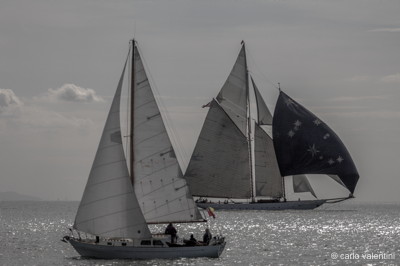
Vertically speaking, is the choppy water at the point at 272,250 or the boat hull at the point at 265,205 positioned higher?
the boat hull at the point at 265,205

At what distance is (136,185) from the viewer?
192 feet

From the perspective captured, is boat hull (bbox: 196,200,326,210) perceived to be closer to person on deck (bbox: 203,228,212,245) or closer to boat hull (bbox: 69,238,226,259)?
person on deck (bbox: 203,228,212,245)

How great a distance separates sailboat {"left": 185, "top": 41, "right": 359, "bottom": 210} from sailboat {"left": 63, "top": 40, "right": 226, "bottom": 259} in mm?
63566

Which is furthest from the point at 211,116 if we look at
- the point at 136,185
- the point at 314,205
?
the point at 136,185

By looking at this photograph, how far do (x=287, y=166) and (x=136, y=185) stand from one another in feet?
238

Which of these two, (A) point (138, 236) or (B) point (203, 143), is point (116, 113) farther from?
(B) point (203, 143)

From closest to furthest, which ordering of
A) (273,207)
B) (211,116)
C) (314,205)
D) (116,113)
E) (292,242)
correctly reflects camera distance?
(116,113) < (292,242) < (211,116) < (273,207) < (314,205)

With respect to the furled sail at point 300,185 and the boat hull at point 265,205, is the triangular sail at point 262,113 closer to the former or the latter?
the furled sail at point 300,185

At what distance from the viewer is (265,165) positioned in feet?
428

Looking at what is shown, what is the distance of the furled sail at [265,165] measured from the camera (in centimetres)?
13000

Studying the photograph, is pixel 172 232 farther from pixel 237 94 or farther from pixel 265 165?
pixel 265 165

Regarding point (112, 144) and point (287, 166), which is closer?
point (112, 144)

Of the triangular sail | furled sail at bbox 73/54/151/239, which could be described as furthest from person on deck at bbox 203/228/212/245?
the triangular sail

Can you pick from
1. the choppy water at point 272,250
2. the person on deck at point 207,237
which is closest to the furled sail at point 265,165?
the choppy water at point 272,250
